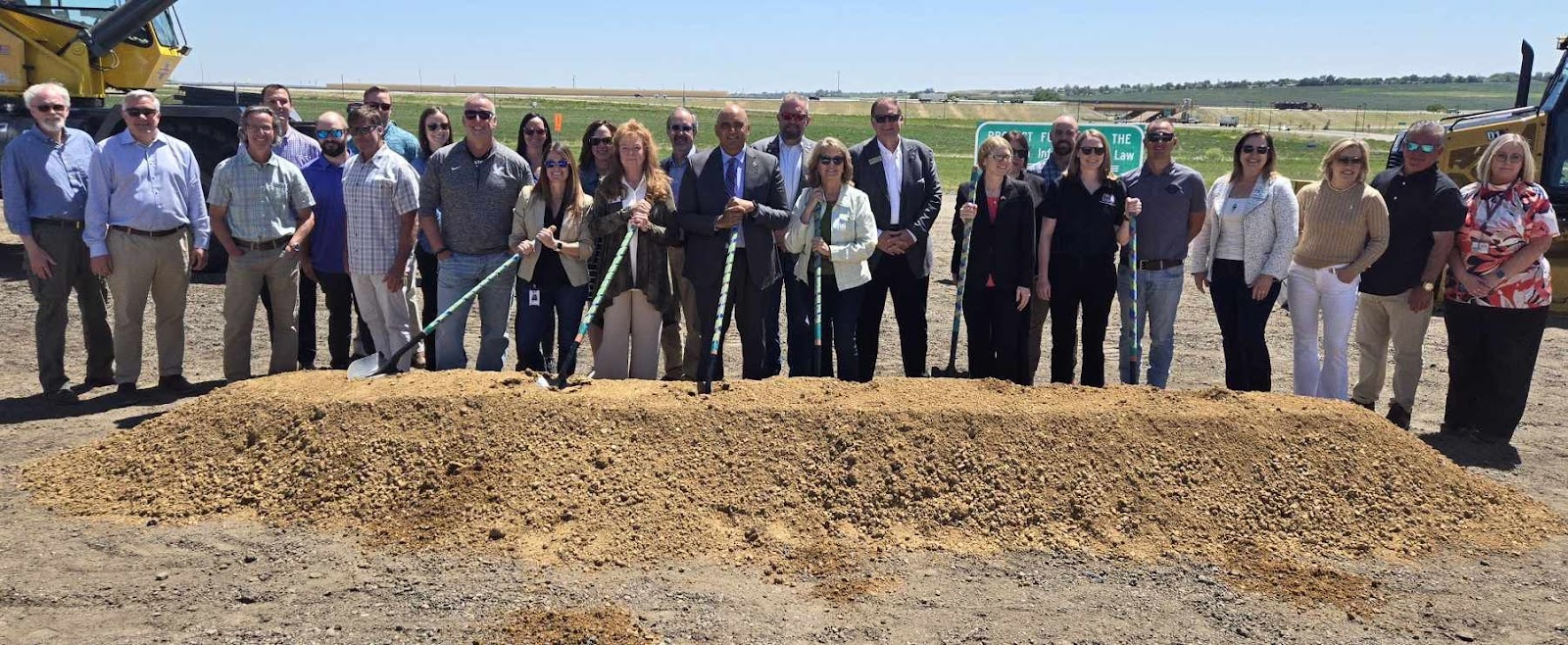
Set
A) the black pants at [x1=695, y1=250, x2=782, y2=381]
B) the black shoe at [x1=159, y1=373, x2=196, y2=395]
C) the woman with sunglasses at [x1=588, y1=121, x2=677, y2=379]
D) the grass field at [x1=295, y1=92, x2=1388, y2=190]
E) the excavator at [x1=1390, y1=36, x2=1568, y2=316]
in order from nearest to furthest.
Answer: the woman with sunglasses at [x1=588, y1=121, x2=677, y2=379] → the black pants at [x1=695, y1=250, x2=782, y2=381] → the black shoe at [x1=159, y1=373, x2=196, y2=395] → the excavator at [x1=1390, y1=36, x2=1568, y2=316] → the grass field at [x1=295, y1=92, x2=1388, y2=190]

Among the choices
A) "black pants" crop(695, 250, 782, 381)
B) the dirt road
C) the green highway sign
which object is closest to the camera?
the dirt road

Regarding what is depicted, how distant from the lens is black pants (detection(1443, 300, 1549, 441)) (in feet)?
21.8

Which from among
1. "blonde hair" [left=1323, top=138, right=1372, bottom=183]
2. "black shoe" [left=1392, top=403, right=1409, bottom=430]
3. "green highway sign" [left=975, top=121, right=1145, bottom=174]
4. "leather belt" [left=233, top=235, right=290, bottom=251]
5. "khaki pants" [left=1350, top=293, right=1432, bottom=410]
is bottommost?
"black shoe" [left=1392, top=403, right=1409, bottom=430]

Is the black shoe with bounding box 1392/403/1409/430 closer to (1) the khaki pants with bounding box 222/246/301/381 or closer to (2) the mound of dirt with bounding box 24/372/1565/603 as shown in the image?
(2) the mound of dirt with bounding box 24/372/1565/603

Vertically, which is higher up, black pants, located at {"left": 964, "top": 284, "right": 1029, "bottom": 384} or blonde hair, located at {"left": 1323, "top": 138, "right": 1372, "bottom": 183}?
blonde hair, located at {"left": 1323, "top": 138, "right": 1372, "bottom": 183}

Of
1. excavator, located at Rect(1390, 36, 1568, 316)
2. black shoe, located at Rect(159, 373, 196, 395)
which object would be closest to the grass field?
excavator, located at Rect(1390, 36, 1568, 316)

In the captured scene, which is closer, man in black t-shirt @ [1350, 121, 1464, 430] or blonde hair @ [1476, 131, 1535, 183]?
blonde hair @ [1476, 131, 1535, 183]

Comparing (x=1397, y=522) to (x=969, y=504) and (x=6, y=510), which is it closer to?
(x=969, y=504)

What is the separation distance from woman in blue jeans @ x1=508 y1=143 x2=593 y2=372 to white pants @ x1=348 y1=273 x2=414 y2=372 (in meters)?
0.88

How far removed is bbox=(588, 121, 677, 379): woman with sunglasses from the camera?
638 centimetres

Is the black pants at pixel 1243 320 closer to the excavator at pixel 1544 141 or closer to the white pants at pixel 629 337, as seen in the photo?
the white pants at pixel 629 337

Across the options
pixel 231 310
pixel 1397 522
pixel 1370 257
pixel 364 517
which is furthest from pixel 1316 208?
pixel 231 310

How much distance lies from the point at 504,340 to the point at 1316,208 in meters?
4.94

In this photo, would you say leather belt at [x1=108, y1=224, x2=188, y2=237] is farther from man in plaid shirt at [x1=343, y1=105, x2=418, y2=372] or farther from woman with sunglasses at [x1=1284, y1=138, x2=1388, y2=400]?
woman with sunglasses at [x1=1284, y1=138, x2=1388, y2=400]
